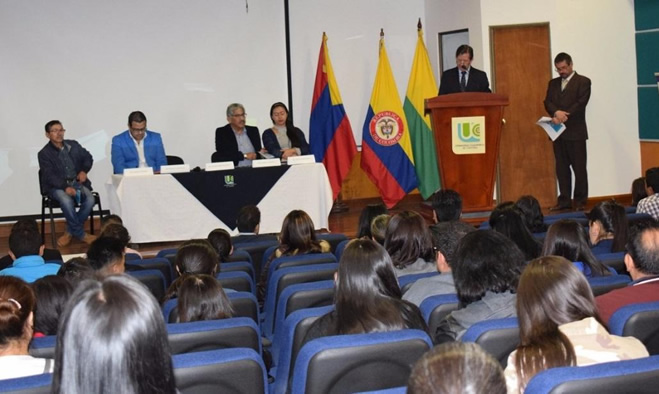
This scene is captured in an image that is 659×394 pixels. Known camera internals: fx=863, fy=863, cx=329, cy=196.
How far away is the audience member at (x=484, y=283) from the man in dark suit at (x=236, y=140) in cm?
540

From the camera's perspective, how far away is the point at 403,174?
31.3 feet

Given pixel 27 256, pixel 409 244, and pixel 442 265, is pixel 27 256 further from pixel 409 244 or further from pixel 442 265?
pixel 442 265

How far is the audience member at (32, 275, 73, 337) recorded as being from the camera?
311 centimetres

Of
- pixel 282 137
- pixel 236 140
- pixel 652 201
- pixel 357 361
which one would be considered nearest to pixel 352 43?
pixel 282 137

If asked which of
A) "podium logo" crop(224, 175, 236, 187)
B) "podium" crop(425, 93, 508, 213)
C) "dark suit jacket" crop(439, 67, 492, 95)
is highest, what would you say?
"dark suit jacket" crop(439, 67, 492, 95)

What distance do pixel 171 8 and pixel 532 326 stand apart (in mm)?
7951

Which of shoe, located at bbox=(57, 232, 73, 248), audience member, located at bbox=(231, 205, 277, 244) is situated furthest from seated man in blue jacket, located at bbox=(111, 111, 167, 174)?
audience member, located at bbox=(231, 205, 277, 244)

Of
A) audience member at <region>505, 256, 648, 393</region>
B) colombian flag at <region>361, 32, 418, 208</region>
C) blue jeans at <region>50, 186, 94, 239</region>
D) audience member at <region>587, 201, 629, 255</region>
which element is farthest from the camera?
colombian flag at <region>361, 32, 418, 208</region>

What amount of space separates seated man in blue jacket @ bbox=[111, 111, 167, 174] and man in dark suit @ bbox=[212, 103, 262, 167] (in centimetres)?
56

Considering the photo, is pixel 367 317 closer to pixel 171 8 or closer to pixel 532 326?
pixel 532 326

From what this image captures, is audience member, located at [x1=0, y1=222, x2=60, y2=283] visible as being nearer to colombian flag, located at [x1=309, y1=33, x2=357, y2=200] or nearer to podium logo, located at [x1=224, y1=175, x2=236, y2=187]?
podium logo, located at [x1=224, y1=175, x2=236, y2=187]

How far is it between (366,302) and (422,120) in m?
7.07

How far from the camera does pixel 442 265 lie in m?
3.63

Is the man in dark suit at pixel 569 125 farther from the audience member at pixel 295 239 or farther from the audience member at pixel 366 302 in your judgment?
the audience member at pixel 366 302
